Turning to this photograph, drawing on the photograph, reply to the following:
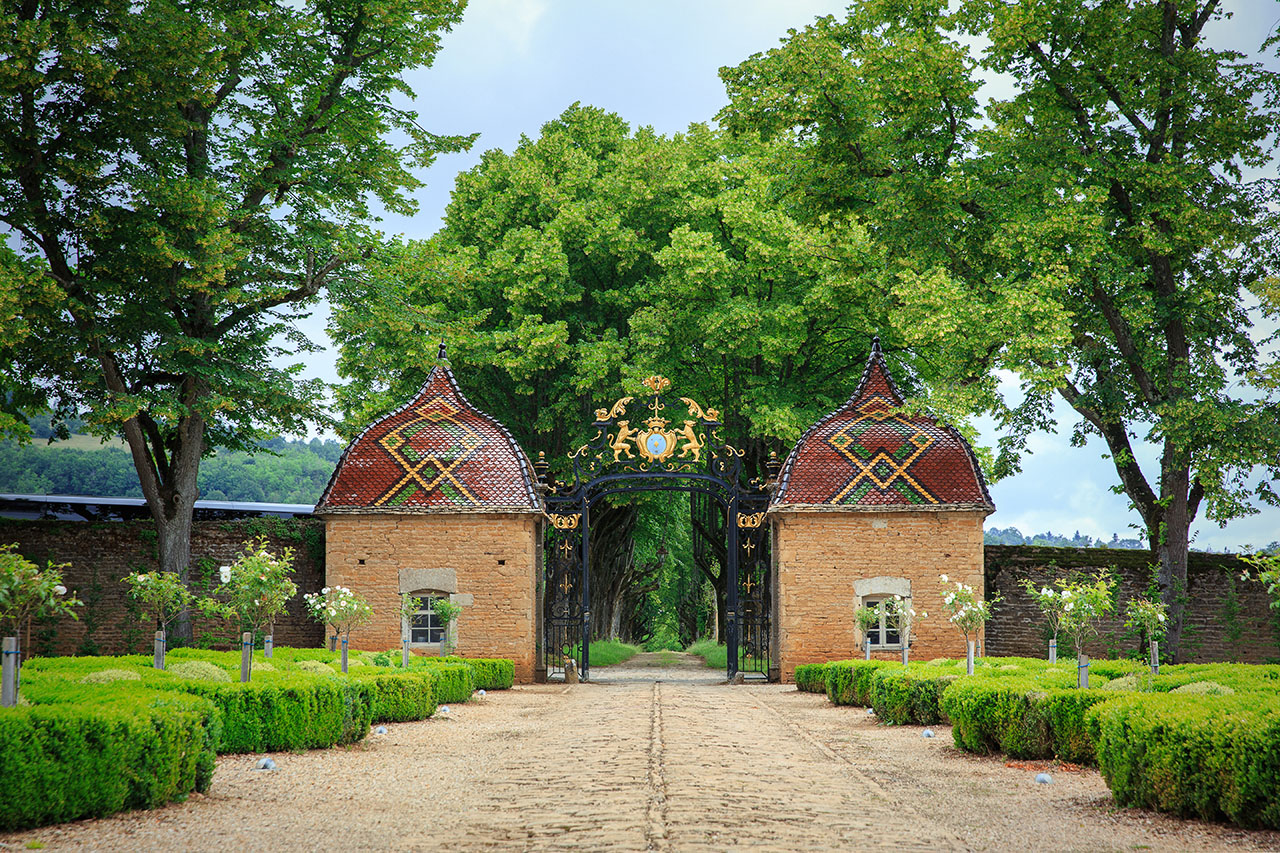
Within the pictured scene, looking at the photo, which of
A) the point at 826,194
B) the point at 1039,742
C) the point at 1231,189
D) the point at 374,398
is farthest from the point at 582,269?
the point at 1039,742

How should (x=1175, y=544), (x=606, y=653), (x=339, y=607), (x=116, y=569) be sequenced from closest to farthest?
(x=339, y=607)
(x=1175, y=544)
(x=116, y=569)
(x=606, y=653)

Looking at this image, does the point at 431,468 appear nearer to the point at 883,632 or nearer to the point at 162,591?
the point at 162,591

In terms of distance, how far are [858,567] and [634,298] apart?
990cm

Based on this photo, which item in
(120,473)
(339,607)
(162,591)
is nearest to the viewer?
(162,591)

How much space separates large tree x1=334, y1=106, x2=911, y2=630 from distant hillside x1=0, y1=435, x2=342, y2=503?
1535cm

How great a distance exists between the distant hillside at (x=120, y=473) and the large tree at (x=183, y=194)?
19809mm

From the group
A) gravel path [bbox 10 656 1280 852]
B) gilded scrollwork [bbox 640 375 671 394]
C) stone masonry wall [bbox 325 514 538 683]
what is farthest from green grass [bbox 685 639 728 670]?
gravel path [bbox 10 656 1280 852]

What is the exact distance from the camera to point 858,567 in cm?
2152

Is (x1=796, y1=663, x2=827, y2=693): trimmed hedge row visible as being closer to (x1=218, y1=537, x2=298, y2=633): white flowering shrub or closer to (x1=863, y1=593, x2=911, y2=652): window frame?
(x1=863, y1=593, x2=911, y2=652): window frame

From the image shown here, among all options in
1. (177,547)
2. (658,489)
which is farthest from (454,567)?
(177,547)

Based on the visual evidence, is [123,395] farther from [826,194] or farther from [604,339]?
[826,194]

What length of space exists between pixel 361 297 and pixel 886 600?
12.2 meters

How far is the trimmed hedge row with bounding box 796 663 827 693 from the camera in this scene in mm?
19645

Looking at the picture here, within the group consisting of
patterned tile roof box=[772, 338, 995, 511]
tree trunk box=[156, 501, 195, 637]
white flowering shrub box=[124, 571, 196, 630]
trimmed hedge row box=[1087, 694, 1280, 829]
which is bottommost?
trimmed hedge row box=[1087, 694, 1280, 829]
